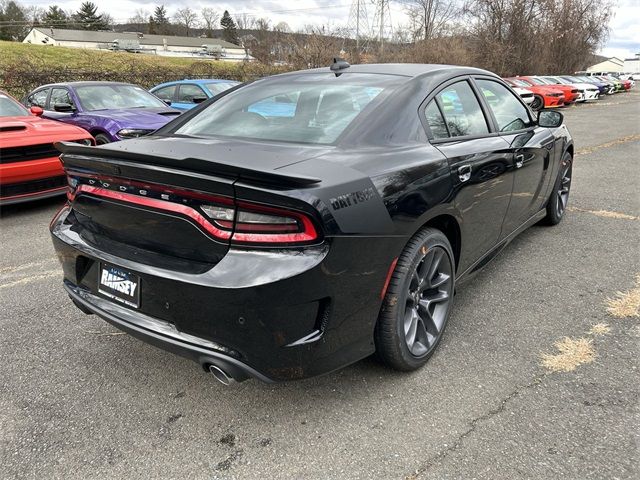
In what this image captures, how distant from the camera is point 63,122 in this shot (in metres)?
7.68

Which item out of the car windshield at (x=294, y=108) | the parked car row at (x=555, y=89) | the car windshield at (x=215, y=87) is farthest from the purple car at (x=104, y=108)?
the parked car row at (x=555, y=89)

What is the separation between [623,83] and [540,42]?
719 centimetres

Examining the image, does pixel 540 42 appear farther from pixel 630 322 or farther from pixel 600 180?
pixel 630 322

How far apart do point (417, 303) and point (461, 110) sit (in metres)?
1.34

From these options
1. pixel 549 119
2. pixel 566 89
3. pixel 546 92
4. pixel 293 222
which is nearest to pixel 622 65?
pixel 566 89

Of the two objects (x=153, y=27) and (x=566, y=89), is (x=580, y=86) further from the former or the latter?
(x=153, y=27)

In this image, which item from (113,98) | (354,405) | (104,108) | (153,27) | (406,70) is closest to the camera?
(354,405)

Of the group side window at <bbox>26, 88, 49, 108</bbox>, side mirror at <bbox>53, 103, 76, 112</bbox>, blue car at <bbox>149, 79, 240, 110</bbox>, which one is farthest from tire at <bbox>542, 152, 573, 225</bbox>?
side window at <bbox>26, 88, 49, 108</bbox>

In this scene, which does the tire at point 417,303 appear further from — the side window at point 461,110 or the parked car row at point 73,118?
the parked car row at point 73,118

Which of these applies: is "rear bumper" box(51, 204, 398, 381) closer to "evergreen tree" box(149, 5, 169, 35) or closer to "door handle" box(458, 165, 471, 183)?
"door handle" box(458, 165, 471, 183)

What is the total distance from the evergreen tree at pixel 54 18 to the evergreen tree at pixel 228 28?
28.5 metres

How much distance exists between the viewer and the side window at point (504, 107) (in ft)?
11.4

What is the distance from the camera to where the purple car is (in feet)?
22.8

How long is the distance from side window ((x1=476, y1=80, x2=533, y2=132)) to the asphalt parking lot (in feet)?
4.08
